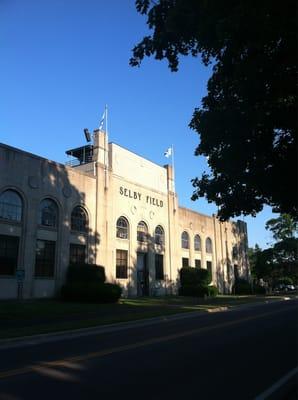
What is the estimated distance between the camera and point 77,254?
35062 millimetres

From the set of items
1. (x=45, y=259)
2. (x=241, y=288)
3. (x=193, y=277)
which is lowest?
(x=241, y=288)

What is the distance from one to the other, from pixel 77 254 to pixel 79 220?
276 cm

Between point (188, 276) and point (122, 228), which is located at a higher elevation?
point (122, 228)

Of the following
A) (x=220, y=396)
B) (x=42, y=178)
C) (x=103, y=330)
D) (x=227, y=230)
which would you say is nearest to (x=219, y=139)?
(x=220, y=396)

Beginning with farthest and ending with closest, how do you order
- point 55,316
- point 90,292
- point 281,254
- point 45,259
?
point 281,254
point 45,259
point 90,292
point 55,316

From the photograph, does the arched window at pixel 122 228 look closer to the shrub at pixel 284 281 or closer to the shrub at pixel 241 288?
the shrub at pixel 241 288

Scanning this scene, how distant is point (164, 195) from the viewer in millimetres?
47281

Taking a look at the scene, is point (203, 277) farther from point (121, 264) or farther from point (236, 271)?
point (236, 271)

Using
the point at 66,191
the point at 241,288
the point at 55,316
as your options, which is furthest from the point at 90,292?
the point at 241,288

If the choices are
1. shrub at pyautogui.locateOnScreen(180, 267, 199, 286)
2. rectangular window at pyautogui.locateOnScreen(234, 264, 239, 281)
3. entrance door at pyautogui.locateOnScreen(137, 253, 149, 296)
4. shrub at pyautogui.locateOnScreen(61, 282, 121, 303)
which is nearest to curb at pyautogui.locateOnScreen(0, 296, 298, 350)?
shrub at pyautogui.locateOnScreen(61, 282, 121, 303)

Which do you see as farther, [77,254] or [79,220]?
[79,220]

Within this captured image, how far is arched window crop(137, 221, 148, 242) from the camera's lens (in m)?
42.8

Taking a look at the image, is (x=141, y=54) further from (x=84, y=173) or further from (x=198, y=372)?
(x=84, y=173)

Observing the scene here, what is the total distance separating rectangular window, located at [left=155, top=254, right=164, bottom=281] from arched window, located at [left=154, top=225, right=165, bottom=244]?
4.72 ft
